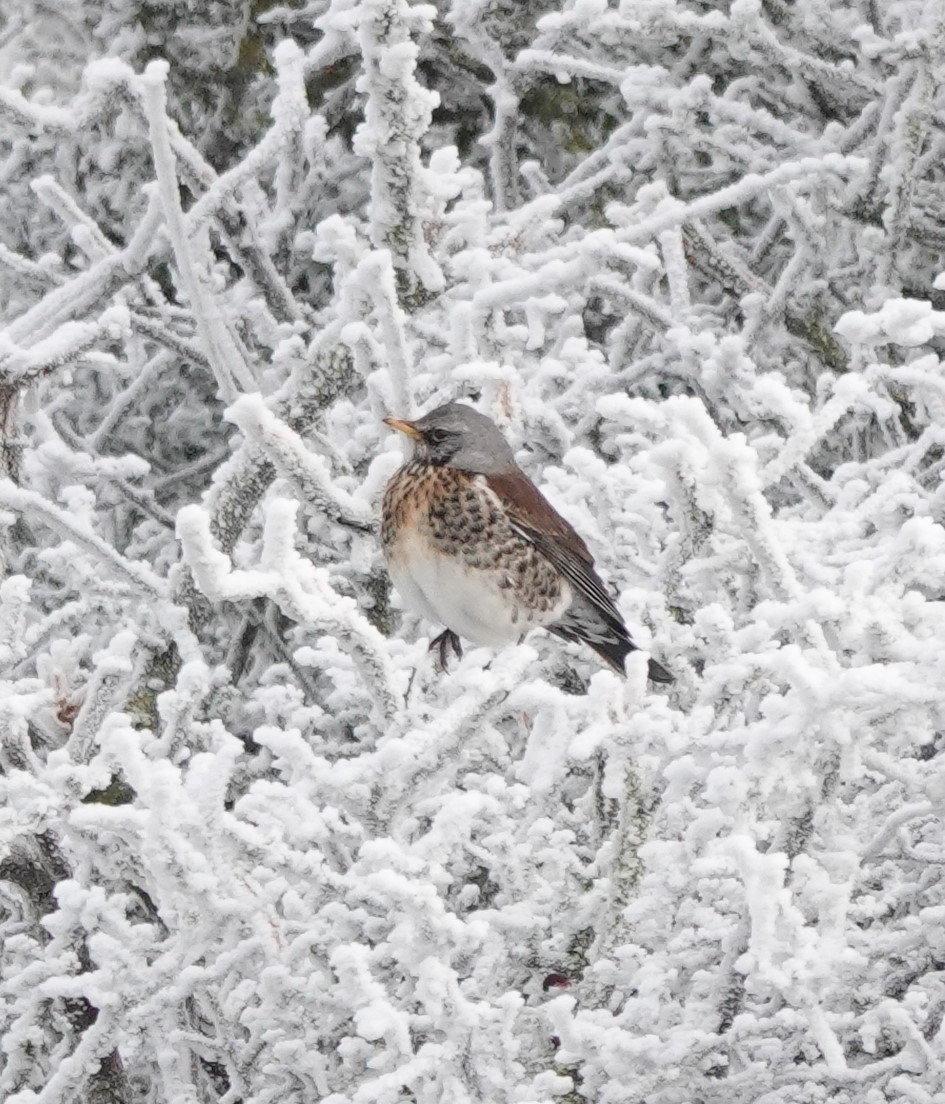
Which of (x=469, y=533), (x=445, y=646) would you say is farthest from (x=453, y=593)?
(x=469, y=533)

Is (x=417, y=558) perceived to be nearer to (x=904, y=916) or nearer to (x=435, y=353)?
(x=435, y=353)

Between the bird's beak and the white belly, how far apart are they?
0.33 m

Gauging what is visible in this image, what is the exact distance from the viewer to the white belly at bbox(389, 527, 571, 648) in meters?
4.53

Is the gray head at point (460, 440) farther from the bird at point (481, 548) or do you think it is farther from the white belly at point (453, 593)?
the white belly at point (453, 593)

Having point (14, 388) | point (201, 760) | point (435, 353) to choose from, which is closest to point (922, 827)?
point (201, 760)

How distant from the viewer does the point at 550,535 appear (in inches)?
183

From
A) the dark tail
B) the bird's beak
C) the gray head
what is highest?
the bird's beak

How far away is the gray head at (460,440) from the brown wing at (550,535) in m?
0.05

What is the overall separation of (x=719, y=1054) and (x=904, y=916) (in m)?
0.63

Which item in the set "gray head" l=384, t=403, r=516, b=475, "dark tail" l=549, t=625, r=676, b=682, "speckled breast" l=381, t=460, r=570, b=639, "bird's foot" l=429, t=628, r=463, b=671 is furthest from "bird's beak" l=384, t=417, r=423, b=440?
"dark tail" l=549, t=625, r=676, b=682

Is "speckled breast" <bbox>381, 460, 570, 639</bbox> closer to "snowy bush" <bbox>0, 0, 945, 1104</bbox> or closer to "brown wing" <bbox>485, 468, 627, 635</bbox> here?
"brown wing" <bbox>485, 468, 627, 635</bbox>

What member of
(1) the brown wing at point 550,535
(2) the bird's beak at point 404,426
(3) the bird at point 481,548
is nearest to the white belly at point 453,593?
(3) the bird at point 481,548

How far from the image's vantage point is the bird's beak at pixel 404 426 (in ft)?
13.6

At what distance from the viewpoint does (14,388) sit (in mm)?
3902
